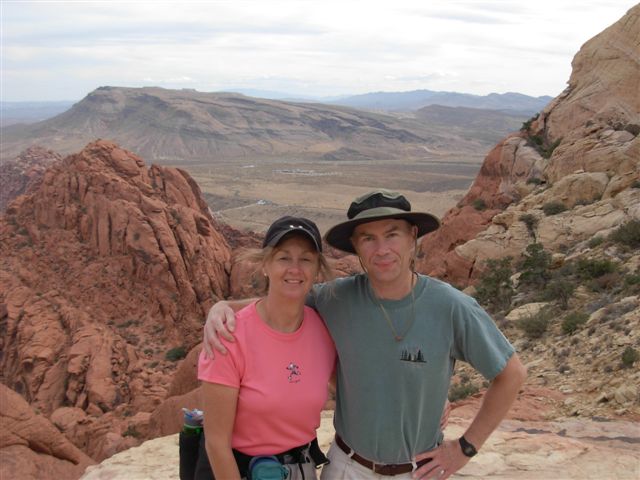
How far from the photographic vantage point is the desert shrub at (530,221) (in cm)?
1517

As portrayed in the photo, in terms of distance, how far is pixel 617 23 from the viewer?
20.0 metres

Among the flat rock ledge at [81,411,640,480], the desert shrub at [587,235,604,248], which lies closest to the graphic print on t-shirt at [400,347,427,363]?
the flat rock ledge at [81,411,640,480]

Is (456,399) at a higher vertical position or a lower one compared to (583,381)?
lower

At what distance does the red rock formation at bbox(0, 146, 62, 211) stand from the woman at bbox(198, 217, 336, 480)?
47.2 metres

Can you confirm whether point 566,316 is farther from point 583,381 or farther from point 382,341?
point 382,341

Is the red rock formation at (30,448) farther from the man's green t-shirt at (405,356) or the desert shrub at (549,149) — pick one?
the desert shrub at (549,149)

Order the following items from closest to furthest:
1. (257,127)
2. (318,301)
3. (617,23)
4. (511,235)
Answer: (318,301) → (511,235) → (617,23) → (257,127)

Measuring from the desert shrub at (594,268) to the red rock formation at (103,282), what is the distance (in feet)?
32.3

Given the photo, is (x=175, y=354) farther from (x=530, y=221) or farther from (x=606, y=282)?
(x=606, y=282)

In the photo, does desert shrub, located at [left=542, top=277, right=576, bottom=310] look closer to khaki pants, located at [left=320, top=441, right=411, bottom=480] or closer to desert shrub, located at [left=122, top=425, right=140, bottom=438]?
desert shrub, located at [left=122, top=425, right=140, bottom=438]

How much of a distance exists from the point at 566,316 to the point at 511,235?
636cm

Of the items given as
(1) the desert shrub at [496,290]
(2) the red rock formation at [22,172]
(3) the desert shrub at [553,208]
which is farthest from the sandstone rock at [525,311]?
(2) the red rock formation at [22,172]

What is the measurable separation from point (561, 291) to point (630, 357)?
374 cm

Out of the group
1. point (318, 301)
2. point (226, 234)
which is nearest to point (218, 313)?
point (318, 301)
